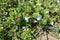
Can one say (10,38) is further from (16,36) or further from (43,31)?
(43,31)

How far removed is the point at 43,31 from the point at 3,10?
2.57 ft

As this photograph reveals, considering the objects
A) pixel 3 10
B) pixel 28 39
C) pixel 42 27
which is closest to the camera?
pixel 28 39

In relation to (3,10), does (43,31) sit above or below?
below

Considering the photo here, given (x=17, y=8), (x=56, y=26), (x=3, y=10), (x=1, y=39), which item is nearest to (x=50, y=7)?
(x=56, y=26)

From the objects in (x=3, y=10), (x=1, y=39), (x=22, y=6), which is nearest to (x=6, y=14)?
(x=3, y=10)

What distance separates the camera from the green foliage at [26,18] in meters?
3.02

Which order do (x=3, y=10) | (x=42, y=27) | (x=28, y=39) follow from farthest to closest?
(x=3, y=10) < (x=42, y=27) < (x=28, y=39)

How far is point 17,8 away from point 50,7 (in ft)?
1.92

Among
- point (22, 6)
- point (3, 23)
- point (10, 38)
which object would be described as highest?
point (22, 6)

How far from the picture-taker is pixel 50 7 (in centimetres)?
336

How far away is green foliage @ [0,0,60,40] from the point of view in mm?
3021

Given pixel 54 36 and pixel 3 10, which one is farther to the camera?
pixel 3 10

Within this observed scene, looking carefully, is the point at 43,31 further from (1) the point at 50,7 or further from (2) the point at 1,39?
(2) the point at 1,39

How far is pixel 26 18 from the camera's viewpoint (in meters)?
3.11
